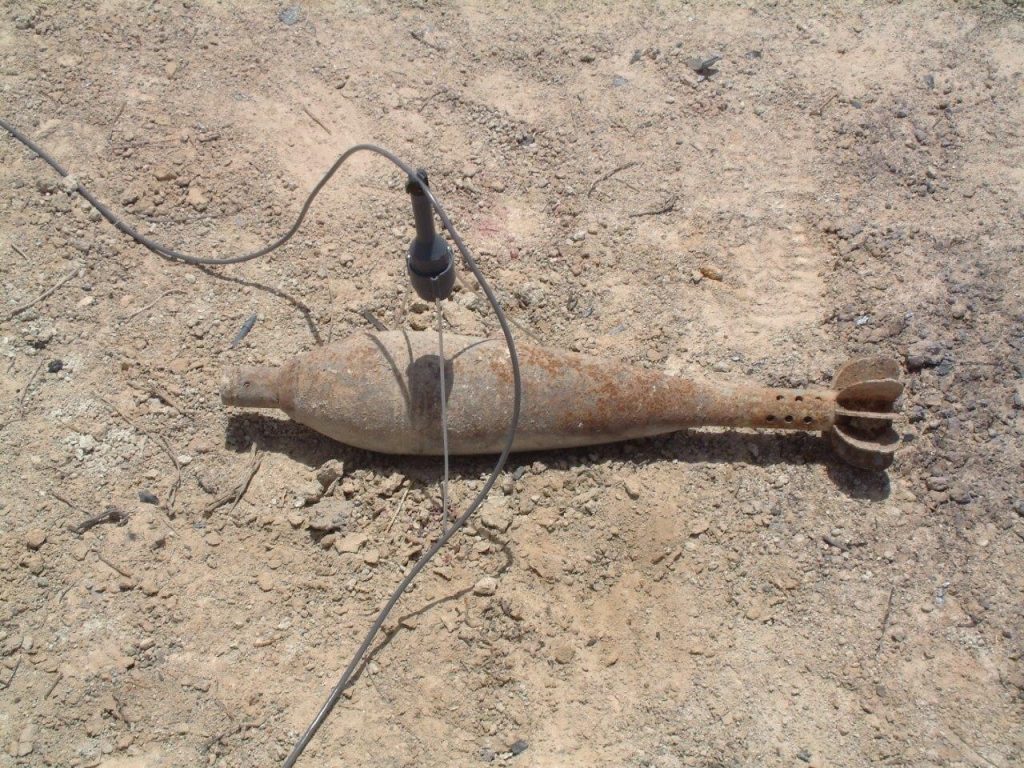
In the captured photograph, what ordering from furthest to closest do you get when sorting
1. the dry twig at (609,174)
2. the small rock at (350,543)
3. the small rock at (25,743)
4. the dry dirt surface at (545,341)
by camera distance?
the dry twig at (609,174) → the small rock at (350,543) → the dry dirt surface at (545,341) → the small rock at (25,743)

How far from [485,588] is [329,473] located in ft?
2.71

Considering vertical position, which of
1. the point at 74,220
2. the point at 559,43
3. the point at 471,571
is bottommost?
the point at 471,571

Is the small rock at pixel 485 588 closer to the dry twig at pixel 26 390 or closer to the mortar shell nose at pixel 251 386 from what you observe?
the mortar shell nose at pixel 251 386

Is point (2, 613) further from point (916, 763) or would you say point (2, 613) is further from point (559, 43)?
point (559, 43)

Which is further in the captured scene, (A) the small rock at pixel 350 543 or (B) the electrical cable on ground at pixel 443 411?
(A) the small rock at pixel 350 543

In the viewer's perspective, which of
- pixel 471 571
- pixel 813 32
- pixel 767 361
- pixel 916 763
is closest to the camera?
pixel 916 763

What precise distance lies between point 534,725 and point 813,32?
4.49 meters

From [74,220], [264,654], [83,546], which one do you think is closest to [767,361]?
[264,654]

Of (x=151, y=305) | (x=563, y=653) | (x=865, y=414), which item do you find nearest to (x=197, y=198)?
(x=151, y=305)

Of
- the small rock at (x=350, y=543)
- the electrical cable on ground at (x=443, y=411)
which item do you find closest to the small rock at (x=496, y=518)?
the electrical cable on ground at (x=443, y=411)

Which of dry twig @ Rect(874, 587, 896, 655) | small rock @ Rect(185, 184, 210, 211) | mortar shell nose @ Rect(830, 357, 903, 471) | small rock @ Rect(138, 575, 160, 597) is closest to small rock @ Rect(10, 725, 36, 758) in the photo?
small rock @ Rect(138, 575, 160, 597)

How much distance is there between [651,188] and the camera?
433 centimetres

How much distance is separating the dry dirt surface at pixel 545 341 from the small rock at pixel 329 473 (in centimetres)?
1

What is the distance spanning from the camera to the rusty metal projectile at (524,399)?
10.2 ft
